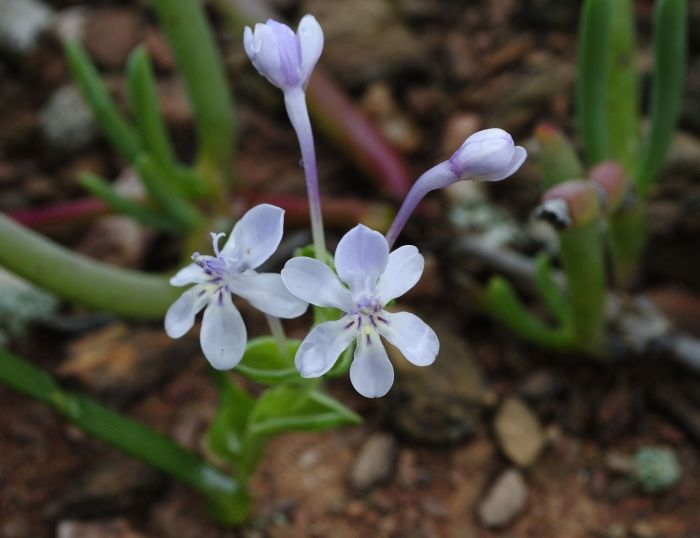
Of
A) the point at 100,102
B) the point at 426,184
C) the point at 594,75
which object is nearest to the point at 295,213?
the point at 100,102

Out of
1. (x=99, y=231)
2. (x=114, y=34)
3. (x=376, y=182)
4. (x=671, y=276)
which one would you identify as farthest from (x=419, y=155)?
(x=114, y=34)

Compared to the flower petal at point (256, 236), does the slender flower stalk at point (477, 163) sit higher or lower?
higher

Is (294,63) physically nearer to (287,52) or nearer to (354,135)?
(287,52)

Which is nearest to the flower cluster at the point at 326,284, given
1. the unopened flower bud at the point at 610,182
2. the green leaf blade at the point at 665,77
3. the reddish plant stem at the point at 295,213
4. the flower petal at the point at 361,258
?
the flower petal at the point at 361,258

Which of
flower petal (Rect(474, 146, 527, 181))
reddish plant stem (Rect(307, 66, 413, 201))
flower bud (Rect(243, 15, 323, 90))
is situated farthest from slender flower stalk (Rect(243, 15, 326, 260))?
reddish plant stem (Rect(307, 66, 413, 201))

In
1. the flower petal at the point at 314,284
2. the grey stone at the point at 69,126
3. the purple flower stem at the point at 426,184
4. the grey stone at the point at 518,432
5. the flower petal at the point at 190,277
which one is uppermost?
the purple flower stem at the point at 426,184

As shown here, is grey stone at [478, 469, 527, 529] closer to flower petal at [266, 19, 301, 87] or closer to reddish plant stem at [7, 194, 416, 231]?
reddish plant stem at [7, 194, 416, 231]

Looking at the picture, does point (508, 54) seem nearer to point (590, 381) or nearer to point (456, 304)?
point (456, 304)

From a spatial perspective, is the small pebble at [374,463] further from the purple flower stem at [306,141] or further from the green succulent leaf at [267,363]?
the purple flower stem at [306,141]
